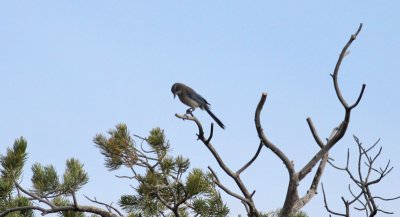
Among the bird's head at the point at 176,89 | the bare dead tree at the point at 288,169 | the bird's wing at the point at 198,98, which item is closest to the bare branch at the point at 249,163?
the bare dead tree at the point at 288,169

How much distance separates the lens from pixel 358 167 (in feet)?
13.5

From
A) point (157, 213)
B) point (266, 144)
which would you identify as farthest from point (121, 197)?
point (266, 144)

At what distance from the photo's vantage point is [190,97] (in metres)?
7.14

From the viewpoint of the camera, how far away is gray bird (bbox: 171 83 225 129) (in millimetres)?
6938

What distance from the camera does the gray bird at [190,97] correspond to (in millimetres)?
Answer: 6938

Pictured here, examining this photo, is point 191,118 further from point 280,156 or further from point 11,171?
point 11,171

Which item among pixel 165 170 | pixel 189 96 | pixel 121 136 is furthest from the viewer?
pixel 189 96

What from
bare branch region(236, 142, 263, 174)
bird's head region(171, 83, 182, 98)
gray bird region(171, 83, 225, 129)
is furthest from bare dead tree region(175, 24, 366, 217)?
bird's head region(171, 83, 182, 98)

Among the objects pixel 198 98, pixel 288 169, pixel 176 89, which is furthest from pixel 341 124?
pixel 176 89

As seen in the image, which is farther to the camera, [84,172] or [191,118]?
[84,172]

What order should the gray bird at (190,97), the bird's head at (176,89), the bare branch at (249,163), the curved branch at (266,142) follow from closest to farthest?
the curved branch at (266,142) → the bare branch at (249,163) → the gray bird at (190,97) → the bird's head at (176,89)

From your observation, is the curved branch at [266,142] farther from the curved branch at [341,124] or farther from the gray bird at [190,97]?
the gray bird at [190,97]

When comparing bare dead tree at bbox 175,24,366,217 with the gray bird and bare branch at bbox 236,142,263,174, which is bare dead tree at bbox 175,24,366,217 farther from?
the gray bird

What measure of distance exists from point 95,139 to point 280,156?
172cm
